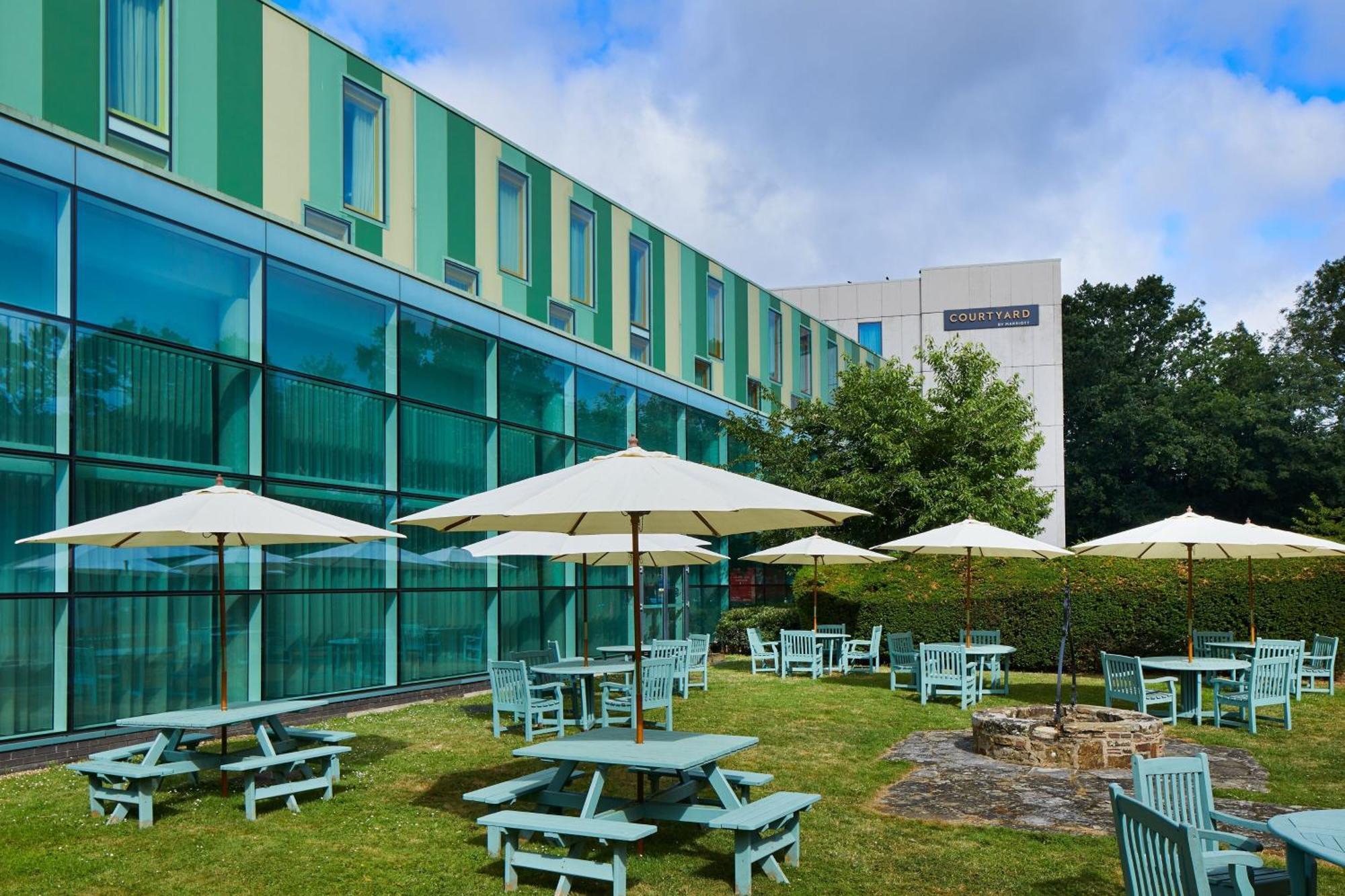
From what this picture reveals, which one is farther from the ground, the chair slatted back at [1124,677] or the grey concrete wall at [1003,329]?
the grey concrete wall at [1003,329]

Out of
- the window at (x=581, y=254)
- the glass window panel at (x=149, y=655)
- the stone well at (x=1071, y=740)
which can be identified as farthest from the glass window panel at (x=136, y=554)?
the window at (x=581, y=254)

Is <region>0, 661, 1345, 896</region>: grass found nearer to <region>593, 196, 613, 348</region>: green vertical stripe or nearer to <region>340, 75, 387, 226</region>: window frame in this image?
<region>340, 75, 387, 226</region>: window frame

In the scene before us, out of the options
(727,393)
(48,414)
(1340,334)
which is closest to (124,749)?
(48,414)

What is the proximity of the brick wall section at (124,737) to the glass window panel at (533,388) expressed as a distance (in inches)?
195

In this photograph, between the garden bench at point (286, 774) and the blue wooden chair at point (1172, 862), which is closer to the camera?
the blue wooden chair at point (1172, 862)

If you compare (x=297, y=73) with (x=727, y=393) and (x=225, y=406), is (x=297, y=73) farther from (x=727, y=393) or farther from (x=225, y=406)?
(x=727, y=393)

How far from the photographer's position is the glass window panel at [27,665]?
33.7 feet

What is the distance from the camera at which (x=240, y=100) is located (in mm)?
14188

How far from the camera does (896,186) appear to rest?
70.1 feet

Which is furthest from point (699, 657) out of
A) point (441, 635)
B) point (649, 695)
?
point (649, 695)

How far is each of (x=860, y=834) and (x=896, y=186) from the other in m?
16.0

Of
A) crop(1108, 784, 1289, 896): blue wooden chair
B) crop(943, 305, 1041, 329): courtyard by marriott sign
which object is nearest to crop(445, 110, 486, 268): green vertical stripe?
crop(1108, 784, 1289, 896): blue wooden chair

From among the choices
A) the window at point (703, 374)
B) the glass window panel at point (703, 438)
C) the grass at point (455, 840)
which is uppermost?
the window at point (703, 374)

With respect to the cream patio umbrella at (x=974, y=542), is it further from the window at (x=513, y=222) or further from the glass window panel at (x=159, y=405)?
the glass window panel at (x=159, y=405)
